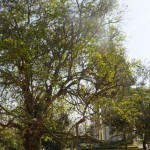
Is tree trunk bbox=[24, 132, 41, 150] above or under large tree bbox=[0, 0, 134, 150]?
under

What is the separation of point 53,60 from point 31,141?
13.1ft

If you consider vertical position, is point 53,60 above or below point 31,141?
above

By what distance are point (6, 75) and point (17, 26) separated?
2.03 metres

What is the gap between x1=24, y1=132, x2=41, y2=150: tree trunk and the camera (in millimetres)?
15148

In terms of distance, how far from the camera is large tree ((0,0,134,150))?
1305 cm

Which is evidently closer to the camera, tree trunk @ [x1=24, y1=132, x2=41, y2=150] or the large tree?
the large tree

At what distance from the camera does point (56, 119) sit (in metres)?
16.8

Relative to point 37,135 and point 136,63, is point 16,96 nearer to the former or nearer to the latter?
point 37,135

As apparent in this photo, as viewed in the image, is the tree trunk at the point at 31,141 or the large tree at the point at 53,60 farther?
the tree trunk at the point at 31,141

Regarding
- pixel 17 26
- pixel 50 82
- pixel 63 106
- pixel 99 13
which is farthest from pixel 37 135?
pixel 99 13

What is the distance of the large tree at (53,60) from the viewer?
42.8ft

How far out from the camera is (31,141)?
15172 mm

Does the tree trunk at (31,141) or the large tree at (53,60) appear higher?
the large tree at (53,60)

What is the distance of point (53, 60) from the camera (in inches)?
542
